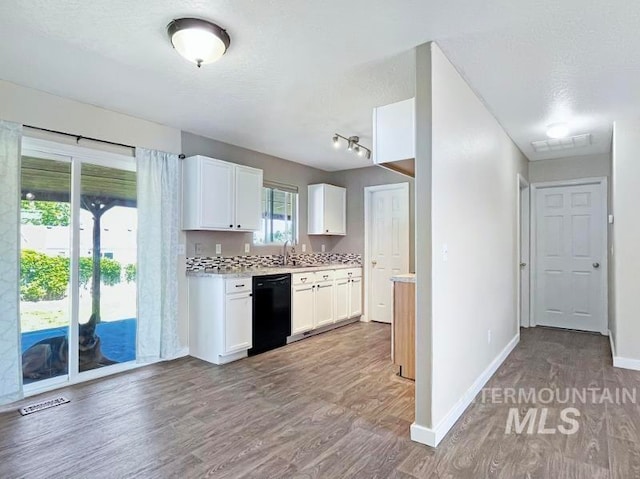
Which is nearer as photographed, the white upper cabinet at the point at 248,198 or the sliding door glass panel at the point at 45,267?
the sliding door glass panel at the point at 45,267

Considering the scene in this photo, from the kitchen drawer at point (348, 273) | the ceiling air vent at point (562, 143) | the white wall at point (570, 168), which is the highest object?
the ceiling air vent at point (562, 143)

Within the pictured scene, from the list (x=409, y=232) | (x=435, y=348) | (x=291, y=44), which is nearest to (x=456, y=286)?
(x=435, y=348)

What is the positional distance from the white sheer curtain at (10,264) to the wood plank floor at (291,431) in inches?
9.8

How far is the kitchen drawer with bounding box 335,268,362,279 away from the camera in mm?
5367

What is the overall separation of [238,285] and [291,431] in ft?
5.88

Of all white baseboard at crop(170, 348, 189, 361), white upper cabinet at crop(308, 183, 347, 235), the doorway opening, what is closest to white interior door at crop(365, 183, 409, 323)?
white upper cabinet at crop(308, 183, 347, 235)

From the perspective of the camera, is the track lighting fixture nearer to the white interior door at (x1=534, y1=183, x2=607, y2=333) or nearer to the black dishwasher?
the black dishwasher

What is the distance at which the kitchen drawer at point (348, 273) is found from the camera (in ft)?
17.6

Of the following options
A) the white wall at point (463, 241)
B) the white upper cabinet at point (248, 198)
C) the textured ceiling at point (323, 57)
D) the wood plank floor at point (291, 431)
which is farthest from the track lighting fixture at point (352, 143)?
the wood plank floor at point (291, 431)

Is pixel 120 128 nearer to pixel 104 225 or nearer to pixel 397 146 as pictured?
pixel 104 225

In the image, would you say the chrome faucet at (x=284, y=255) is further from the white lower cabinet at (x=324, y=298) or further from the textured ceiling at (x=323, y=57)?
the textured ceiling at (x=323, y=57)

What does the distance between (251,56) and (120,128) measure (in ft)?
6.08

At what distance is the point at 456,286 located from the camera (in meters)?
2.66

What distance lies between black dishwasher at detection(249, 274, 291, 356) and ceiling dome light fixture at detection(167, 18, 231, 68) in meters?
2.43
